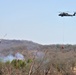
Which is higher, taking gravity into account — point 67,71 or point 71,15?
point 71,15

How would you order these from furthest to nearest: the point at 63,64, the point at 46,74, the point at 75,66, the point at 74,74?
the point at 75,66 → the point at 63,64 → the point at 74,74 → the point at 46,74

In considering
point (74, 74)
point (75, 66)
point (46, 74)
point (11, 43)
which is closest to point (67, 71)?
point (74, 74)

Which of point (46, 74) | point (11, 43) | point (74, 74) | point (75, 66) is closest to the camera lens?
point (46, 74)

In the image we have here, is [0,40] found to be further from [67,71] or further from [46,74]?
[67,71]

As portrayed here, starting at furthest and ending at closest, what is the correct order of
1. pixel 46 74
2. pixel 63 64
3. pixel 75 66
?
pixel 75 66 → pixel 63 64 → pixel 46 74

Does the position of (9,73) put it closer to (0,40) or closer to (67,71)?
(0,40)

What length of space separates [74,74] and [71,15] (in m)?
12.4

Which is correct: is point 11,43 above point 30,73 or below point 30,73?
above

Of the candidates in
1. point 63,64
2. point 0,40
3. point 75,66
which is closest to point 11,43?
point 75,66

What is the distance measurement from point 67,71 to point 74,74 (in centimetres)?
224

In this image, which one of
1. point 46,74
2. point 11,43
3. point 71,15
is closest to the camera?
point 46,74

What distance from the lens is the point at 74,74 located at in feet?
144

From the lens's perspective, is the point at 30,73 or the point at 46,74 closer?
the point at 30,73

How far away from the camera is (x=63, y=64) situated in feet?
161
